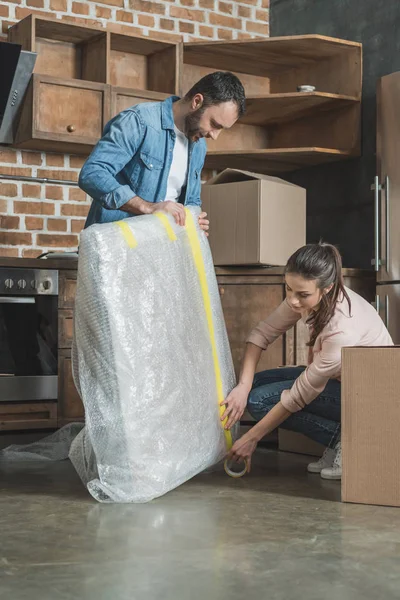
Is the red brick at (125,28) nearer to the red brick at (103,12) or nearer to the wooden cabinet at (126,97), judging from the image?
the red brick at (103,12)

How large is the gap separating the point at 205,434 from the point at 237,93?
3.56 ft

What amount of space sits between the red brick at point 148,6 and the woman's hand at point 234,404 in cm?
263

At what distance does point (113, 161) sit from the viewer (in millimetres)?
2709

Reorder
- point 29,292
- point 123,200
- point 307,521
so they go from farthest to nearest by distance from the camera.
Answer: point 29,292
point 123,200
point 307,521

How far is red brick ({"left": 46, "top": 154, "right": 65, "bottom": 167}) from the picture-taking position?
4434 mm

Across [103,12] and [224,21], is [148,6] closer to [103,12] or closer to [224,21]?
[103,12]

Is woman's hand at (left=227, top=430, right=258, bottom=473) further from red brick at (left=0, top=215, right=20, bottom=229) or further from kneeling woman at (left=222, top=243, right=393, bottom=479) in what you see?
red brick at (left=0, top=215, right=20, bottom=229)

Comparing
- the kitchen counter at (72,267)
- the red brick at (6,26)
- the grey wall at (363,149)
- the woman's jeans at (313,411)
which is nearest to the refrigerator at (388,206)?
the kitchen counter at (72,267)

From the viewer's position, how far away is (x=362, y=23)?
456 centimetres

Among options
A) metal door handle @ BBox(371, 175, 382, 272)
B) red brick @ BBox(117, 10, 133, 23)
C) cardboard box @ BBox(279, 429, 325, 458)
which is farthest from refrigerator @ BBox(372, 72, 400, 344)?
red brick @ BBox(117, 10, 133, 23)

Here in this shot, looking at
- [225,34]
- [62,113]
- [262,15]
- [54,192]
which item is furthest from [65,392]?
[262,15]

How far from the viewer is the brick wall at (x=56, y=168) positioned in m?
4.33

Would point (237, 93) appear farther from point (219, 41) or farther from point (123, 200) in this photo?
point (219, 41)

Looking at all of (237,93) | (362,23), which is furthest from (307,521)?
(362,23)
